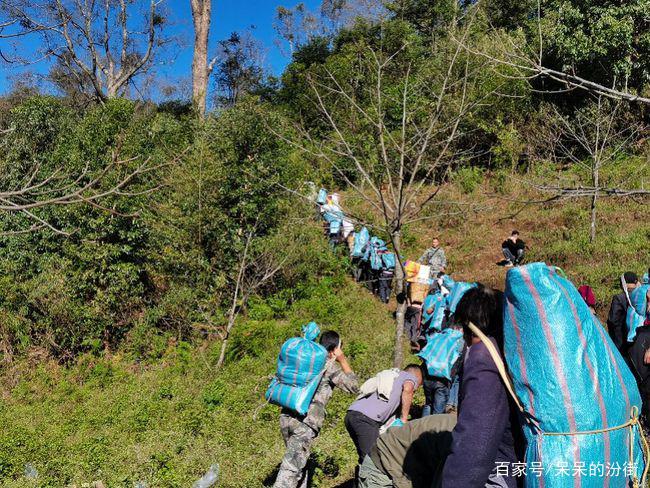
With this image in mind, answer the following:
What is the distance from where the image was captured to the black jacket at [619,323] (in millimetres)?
5879

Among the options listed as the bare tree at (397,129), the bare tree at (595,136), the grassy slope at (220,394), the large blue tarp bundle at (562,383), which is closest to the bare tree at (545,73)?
the bare tree at (397,129)

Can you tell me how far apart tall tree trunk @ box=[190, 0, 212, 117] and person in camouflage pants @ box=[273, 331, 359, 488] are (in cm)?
1544

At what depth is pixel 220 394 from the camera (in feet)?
27.6

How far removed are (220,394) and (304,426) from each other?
449 cm

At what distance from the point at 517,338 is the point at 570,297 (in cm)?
23

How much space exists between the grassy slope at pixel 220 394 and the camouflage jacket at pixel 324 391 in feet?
3.68

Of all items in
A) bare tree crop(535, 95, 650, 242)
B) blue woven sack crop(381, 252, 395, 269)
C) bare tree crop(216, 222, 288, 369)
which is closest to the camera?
bare tree crop(216, 222, 288, 369)

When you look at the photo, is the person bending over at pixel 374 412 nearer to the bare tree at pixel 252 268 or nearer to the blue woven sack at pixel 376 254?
the bare tree at pixel 252 268

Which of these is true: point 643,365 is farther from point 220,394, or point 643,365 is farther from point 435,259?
point 435,259

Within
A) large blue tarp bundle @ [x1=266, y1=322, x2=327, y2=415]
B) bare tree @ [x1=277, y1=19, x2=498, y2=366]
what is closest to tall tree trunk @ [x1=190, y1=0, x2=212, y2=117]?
bare tree @ [x1=277, y1=19, x2=498, y2=366]

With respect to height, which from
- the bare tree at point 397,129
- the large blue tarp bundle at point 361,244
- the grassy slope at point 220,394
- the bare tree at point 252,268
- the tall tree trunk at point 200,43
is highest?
the tall tree trunk at point 200,43

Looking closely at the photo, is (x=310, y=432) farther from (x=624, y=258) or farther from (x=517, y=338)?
(x=624, y=258)

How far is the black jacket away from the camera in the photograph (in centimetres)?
588

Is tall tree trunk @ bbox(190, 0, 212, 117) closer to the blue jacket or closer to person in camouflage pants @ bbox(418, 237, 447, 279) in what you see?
person in camouflage pants @ bbox(418, 237, 447, 279)
